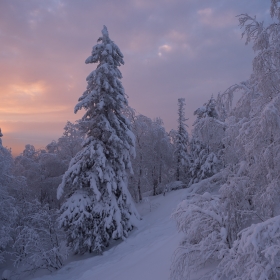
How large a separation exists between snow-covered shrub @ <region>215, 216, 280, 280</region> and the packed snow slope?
2.54m

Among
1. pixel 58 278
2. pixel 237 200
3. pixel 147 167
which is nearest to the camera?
pixel 237 200

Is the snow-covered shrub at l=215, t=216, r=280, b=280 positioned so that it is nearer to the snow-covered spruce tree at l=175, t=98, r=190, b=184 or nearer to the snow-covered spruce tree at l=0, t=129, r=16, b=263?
the snow-covered spruce tree at l=0, t=129, r=16, b=263

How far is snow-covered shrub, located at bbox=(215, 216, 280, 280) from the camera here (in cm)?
351

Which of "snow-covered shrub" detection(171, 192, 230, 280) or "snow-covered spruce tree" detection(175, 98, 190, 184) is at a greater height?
"snow-covered spruce tree" detection(175, 98, 190, 184)

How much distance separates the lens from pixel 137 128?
26875 mm

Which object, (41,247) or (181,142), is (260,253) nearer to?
(41,247)

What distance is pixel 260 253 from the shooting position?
12.1 ft

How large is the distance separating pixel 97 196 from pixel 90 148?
280 cm

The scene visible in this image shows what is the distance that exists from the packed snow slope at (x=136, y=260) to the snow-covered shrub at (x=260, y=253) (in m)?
2.54

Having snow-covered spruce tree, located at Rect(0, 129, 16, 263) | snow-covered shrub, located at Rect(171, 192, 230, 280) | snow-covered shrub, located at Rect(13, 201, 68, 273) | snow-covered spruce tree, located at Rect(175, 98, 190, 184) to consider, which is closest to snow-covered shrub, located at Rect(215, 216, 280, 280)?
snow-covered shrub, located at Rect(171, 192, 230, 280)

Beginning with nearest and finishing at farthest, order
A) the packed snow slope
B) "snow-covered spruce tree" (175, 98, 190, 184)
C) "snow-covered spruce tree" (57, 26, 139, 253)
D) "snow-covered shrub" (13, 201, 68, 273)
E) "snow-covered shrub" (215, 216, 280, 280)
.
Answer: "snow-covered shrub" (215, 216, 280, 280), the packed snow slope, "snow-covered shrub" (13, 201, 68, 273), "snow-covered spruce tree" (57, 26, 139, 253), "snow-covered spruce tree" (175, 98, 190, 184)

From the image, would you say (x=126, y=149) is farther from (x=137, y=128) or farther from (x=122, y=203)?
(x=137, y=128)

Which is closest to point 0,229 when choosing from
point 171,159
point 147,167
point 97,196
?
point 97,196

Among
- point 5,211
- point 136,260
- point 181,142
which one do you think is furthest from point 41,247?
point 181,142
